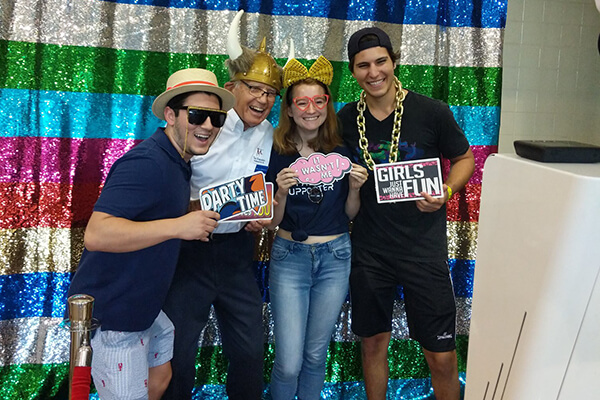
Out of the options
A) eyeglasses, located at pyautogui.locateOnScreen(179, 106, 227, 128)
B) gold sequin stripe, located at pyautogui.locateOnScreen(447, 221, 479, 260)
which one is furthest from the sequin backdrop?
eyeglasses, located at pyautogui.locateOnScreen(179, 106, 227, 128)

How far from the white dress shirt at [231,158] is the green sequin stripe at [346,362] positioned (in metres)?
1.12

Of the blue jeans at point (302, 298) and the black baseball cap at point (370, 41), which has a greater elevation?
the black baseball cap at point (370, 41)

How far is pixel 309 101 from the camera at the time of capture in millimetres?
2445

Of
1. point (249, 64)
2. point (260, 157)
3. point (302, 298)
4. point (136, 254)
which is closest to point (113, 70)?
point (249, 64)

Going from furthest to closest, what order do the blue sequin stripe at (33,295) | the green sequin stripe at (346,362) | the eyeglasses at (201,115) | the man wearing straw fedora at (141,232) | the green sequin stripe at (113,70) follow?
1. the green sequin stripe at (346,362)
2. the blue sequin stripe at (33,295)
3. the green sequin stripe at (113,70)
4. the eyeglasses at (201,115)
5. the man wearing straw fedora at (141,232)

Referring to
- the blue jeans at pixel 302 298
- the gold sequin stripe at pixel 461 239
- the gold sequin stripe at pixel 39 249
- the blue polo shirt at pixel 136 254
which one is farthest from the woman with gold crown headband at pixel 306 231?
the gold sequin stripe at pixel 39 249

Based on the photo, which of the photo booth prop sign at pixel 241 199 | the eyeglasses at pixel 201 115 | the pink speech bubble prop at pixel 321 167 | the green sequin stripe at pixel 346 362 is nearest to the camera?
the eyeglasses at pixel 201 115

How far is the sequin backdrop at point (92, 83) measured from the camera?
2.89 metres

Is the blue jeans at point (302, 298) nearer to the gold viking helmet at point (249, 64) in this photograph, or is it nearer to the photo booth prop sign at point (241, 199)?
the photo booth prop sign at point (241, 199)

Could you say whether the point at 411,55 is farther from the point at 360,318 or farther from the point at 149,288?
the point at 149,288

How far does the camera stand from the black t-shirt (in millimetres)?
2568

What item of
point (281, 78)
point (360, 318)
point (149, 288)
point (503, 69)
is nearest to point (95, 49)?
point (281, 78)

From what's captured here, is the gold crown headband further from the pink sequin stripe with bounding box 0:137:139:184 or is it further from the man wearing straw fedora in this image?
the pink sequin stripe with bounding box 0:137:139:184

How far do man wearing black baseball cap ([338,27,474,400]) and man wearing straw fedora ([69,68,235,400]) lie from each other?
80 cm
